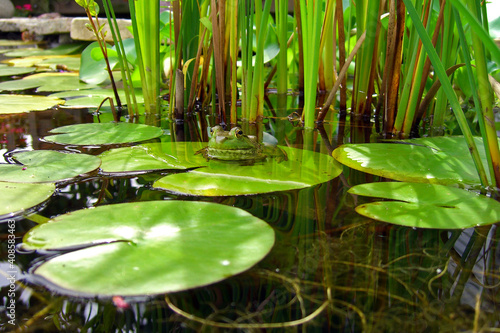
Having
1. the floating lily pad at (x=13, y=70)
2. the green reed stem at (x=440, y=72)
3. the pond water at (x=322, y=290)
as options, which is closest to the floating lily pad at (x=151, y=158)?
the pond water at (x=322, y=290)

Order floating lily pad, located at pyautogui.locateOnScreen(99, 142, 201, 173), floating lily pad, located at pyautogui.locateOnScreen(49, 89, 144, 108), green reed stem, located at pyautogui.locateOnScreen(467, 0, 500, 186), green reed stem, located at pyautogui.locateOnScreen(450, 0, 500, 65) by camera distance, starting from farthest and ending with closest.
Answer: floating lily pad, located at pyautogui.locateOnScreen(49, 89, 144, 108) → floating lily pad, located at pyautogui.locateOnScreen(99, 142, 201, 173) → green reed stem, located at pyautogui.locateOnScreen(467, 0, 500, 186) → green reed stem, located at pyautogui.locateOnScreen(450, 0, 500, 65)

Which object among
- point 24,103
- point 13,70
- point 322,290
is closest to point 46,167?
point 322,290

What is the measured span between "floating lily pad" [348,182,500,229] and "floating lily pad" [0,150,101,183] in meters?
0.80

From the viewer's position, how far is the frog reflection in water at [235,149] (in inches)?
56.9

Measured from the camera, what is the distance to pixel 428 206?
1014 mm

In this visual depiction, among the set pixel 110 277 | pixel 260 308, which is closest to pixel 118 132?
pixel 110 277

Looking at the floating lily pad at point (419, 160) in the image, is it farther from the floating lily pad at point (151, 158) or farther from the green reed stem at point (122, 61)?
the green reed stem at point (122, 61)

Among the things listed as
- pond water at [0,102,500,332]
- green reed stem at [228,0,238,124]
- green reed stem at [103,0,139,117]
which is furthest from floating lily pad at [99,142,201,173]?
green reed stem at [103,0,139,117]

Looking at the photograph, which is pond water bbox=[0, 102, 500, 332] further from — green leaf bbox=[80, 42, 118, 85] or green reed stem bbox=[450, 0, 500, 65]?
green leaf bbox=[80, 42, 118, 85]

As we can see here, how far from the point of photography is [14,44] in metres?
6.14

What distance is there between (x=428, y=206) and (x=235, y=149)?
0.68m

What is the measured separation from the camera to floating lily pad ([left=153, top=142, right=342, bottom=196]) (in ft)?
3.68

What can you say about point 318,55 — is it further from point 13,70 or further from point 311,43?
point 13,70

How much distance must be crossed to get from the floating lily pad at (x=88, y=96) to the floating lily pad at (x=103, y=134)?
0.59 m
